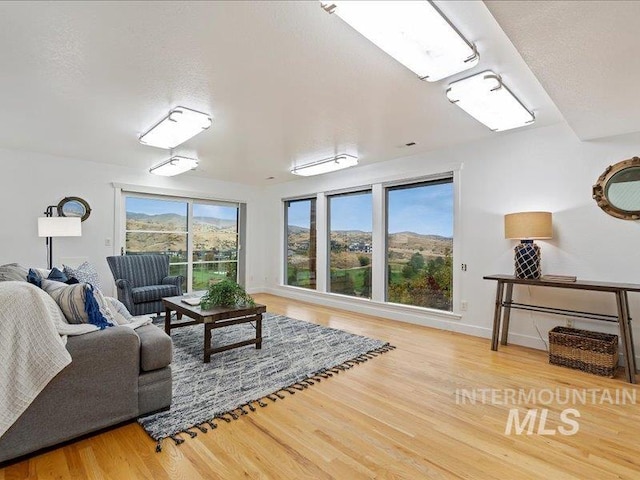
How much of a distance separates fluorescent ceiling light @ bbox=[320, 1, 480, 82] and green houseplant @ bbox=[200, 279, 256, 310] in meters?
2.59

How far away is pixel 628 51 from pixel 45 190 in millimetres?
6318

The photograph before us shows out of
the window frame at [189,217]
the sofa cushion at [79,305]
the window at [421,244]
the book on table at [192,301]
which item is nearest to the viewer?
the sofa cushion at [79,305]

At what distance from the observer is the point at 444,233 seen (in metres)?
4.38

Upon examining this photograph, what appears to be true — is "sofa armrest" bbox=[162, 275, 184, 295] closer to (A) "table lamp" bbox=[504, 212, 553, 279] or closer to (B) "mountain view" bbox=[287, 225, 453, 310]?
(B) "mountain view" bbox=[287, 225, 453, 310]

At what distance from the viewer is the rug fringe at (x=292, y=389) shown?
1.90m

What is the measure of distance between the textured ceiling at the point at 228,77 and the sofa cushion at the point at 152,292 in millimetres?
1915

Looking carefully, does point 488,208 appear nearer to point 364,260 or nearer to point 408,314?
point 408,314

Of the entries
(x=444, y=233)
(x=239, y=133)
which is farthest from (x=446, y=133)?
(x=239, y=133)

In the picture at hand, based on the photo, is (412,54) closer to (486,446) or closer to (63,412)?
(486,446)

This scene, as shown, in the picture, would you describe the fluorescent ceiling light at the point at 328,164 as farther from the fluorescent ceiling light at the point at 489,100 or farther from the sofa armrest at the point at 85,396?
the sofa armrest at the point at 85,396

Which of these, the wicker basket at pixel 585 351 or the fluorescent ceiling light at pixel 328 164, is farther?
the fluorescent ceiling light at pixel 328 164

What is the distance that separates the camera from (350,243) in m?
5.62

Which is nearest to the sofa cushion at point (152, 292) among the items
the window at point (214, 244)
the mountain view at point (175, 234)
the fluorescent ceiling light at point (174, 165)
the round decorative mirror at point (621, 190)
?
the mountain view at point (175, 234)

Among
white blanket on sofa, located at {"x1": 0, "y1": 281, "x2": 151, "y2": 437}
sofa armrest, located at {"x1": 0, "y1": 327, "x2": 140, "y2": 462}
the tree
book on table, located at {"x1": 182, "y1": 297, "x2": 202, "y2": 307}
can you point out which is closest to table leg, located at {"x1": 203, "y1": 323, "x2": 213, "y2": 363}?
book on table, located at {"x1": 182, "y1": 297, "x2": 202, "y2": 307}
